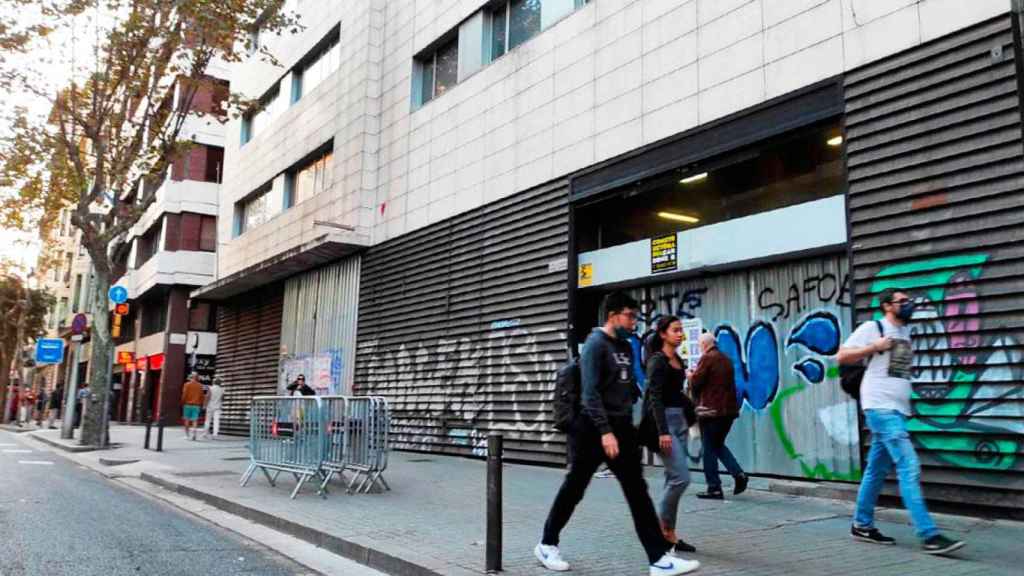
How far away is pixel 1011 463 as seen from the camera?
6523mm

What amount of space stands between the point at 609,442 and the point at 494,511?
919 mm

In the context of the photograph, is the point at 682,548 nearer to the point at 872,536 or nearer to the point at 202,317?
the point at 872,536

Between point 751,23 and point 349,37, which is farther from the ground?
point 349,37

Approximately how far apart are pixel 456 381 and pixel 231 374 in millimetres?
13861

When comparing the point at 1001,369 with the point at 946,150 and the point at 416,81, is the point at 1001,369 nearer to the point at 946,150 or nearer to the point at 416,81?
the point at 946,150

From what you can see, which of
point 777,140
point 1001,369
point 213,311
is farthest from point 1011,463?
point 213,311

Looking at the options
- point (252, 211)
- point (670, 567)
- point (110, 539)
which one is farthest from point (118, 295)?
point (670, 567)

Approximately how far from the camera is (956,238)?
23.5 feet

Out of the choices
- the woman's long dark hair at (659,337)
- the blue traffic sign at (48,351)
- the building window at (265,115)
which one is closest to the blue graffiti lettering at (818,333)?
the woman's long dark hair at (659,337)

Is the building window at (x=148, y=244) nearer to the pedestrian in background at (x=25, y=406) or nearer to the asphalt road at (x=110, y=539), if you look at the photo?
the pedestrian in background at (x=25, y=406)

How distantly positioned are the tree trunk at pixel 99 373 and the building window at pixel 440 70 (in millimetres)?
8685

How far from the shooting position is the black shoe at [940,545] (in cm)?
524

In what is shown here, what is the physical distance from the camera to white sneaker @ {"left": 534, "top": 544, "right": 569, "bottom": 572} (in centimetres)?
497

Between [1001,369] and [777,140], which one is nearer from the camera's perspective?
[1001,369]
